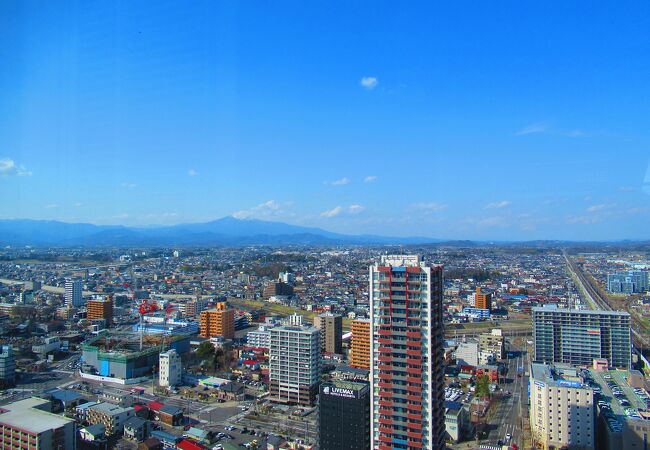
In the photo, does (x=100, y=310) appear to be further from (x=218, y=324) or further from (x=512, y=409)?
(x=512, y=409)

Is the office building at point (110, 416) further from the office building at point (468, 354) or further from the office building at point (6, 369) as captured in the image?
the office building at point (468, 354)

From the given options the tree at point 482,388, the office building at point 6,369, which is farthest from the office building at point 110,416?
the tree at point 482,388

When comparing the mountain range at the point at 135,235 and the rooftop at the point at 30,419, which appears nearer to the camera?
the rooftop at the point at 30,419

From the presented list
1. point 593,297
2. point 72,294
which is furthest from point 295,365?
point 593,297

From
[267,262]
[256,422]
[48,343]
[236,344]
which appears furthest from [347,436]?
[267,262]

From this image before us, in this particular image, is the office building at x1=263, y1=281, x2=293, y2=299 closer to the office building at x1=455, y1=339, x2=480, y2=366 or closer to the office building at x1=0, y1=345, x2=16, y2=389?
the office building at x1=455, y1=339, x2=480, y2=366

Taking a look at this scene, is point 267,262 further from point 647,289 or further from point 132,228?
point 132,228
